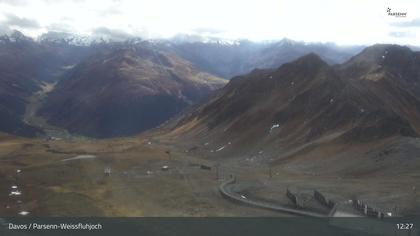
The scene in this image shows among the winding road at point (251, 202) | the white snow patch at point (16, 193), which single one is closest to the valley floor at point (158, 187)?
the white snow patch at point (16, 193)

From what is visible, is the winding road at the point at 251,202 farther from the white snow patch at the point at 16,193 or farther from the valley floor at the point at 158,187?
the white snow patch at the point at 16,193

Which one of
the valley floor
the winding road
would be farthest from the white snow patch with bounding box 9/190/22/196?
the winding road

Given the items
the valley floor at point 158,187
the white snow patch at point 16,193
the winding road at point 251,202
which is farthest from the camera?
the white snow patch at point 16,193

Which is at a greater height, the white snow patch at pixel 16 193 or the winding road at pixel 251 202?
the white snow patch at pixel 16 193

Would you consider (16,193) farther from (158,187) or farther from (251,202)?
(251,202)

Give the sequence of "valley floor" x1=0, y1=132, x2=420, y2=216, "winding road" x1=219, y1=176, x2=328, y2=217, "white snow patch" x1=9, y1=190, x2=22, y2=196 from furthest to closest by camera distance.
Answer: "white snow patch" x1=9, y1=190, x2=22, y2=196, "valley floor" x1=0, y1=132, x2=420, y2=216, "winding road" x1=219, y1=176, x2=328, y2=217

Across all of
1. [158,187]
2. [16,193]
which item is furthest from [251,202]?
[16,193]

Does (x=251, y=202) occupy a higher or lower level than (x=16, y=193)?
lower

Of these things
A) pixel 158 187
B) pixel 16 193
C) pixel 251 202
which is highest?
pixel 158 187

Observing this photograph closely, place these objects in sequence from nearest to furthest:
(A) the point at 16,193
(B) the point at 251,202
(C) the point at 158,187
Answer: (B) the point at 251,202 < (A) the point at 16,193 < (C) the point at 158,187

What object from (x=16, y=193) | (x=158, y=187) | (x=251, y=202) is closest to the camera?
(x=251, y=202)

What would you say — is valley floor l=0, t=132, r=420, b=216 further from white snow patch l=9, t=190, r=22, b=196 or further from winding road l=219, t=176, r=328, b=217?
winding road l=219, t=176, r=328, b=217

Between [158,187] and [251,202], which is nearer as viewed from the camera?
[251,202]

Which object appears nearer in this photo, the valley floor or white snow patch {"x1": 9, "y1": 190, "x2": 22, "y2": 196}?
the valley floor
